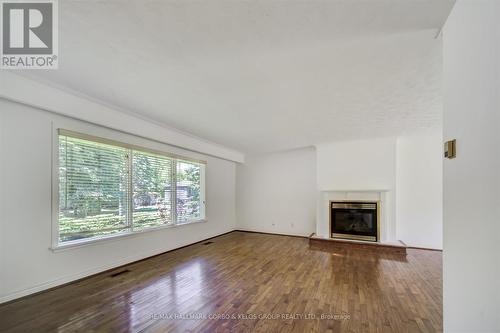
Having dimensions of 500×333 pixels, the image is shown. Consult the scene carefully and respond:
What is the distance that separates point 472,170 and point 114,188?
13.9 ft

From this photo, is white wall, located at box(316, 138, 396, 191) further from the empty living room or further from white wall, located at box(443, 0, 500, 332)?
white wall, located at box(443, 0, 500, 332)

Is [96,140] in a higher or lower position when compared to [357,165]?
higher

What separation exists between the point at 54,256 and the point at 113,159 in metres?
1.53

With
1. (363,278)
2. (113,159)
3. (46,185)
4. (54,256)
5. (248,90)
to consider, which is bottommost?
(363,278)

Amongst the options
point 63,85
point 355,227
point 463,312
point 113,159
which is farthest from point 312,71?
point 355,227

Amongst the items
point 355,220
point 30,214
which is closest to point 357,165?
point 355,220

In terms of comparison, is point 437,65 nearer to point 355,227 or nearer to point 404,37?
point 404,37

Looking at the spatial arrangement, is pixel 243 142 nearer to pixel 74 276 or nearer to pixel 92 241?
pixel 92 241

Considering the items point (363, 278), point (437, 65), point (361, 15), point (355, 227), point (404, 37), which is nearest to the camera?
point (361, 15)

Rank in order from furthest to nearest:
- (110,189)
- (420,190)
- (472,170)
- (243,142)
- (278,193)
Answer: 1. (278,193)
2. (243,142)
3. (420,190)
4. (110,189)
5. (472,170)

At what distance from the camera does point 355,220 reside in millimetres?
5375

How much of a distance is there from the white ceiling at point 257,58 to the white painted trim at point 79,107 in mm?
165

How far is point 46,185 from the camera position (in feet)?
9.19

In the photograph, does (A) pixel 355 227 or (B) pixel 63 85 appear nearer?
(B) pixel 63 85
